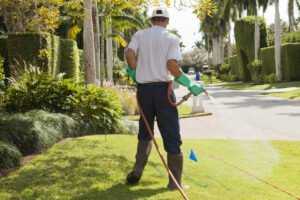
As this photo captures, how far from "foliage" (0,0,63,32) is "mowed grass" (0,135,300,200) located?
13.2 m

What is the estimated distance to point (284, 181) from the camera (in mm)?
7387

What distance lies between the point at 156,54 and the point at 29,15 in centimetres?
2190

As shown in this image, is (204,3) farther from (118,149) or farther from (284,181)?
(284,181)

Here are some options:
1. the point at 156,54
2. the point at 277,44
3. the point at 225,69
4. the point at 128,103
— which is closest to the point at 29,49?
the point at 128,103

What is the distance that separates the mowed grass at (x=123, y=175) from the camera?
6.09 metres

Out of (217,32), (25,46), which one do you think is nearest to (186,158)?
(25,46)

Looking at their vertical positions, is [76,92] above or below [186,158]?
above

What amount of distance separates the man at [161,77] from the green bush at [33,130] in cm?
301

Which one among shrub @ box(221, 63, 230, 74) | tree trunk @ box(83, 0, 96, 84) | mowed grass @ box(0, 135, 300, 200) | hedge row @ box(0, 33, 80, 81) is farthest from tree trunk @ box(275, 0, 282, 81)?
mowed grass @ box(0, 135, 300, 200)

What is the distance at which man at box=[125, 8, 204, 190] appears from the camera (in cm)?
612

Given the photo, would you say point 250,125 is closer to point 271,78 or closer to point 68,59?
point 68,59

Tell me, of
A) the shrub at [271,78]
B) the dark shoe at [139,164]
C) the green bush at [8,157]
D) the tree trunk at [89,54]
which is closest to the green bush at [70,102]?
the green bush at [8,157]

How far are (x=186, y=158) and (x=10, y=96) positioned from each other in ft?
14.5

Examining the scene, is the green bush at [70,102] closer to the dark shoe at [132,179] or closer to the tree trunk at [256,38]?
the dark shoe at [132,179]
